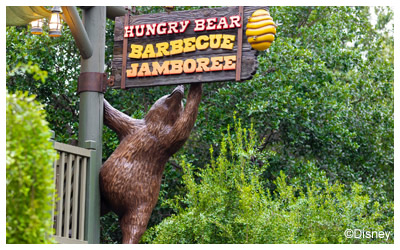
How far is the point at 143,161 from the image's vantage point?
6.82 metres

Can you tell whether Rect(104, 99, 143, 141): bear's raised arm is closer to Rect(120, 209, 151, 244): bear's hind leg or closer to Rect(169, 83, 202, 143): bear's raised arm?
Rect(169, 83, 202, 143): bear's raised arm

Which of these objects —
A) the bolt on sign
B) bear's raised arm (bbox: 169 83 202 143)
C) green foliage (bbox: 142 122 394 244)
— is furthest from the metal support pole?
bear's raised arm (bbox: 169 83 202 143)

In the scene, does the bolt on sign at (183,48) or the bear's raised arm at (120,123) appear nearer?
the bolt on sign at (183,48)

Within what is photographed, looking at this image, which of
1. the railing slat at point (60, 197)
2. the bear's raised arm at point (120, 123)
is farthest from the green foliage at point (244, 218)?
the railing slat at point (60, 197)

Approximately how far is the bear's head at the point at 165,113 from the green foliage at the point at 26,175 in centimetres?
279

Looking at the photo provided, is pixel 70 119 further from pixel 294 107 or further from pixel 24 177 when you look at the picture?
pixel 24 177

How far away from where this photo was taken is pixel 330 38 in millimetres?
11844

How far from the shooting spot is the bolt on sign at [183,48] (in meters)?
6.55

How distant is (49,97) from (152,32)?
4295 millimetres

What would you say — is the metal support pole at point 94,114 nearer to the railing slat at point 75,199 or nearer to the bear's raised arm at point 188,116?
the railing slat at point 75,199

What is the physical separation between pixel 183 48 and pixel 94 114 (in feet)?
3.70
